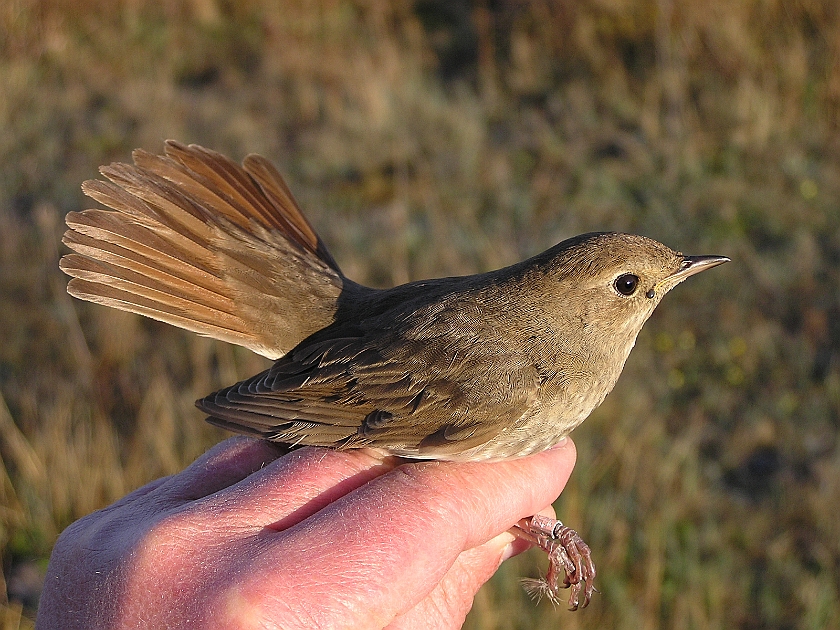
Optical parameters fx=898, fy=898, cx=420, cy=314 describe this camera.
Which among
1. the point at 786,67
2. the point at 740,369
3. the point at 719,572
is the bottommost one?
the point at 719,572

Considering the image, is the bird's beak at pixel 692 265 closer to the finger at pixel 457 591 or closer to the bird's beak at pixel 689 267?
the bird's beak at pixel 689 267

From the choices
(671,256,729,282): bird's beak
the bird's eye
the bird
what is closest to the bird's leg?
the bird

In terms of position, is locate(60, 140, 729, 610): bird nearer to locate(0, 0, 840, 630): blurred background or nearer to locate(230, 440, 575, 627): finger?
locate(230, 440, 575, 627): finger

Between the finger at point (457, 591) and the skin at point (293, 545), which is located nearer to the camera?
the skin at point (293, 545)

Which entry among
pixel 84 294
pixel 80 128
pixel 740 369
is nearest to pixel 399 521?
pixel 84 294

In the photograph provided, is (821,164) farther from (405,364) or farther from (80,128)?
(80,128)

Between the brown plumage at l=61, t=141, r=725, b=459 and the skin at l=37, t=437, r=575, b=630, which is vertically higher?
the brown plumage at l=61, t=141, r=725, b=459

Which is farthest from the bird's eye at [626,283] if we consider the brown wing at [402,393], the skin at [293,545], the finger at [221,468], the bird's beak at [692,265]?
the finger at [221,468]
